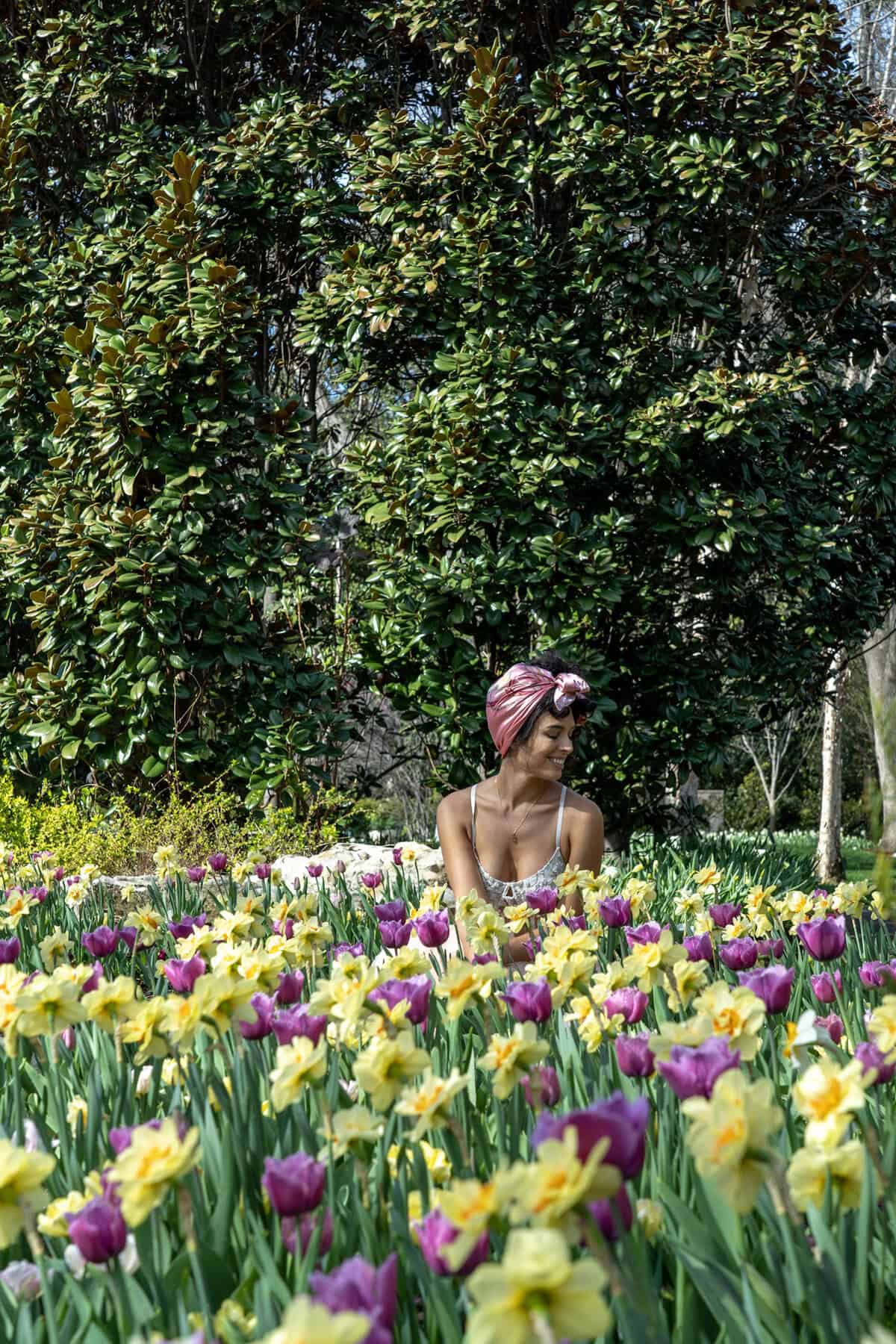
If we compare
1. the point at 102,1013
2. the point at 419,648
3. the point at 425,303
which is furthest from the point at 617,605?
the point at 102,1013

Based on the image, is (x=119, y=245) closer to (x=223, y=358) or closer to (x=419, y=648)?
(x=223, y=358)

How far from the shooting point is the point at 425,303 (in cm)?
568

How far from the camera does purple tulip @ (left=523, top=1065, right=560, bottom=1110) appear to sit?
4.51ft

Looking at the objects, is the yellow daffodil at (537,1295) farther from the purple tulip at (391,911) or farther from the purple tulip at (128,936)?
the purple tulip at (128,936)

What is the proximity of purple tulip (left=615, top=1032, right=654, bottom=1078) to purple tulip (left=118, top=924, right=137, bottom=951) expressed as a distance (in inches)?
66.3

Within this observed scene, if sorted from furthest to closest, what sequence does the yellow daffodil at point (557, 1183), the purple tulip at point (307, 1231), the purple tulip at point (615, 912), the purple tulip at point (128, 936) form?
the purple tulip at point (128, 936) < the purple tulip at point (615, 912) < the purple tulip at point (307, 1231) < the yellow daffodil at point (557, 1183)

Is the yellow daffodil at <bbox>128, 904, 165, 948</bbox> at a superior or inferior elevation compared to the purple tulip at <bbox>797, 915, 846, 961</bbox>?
superior

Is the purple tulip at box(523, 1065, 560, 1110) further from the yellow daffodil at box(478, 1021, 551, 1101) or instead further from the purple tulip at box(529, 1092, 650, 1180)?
the purple tulip at box(529, 1092, 650, 1180)

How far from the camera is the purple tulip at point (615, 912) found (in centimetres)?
248

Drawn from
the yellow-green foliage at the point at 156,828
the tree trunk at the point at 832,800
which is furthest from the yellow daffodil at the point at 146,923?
the tree trunk at the point at 832,800

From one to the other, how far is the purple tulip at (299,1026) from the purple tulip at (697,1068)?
1.64ft

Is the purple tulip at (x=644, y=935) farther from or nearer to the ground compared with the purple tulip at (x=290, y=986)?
nearer to the ground

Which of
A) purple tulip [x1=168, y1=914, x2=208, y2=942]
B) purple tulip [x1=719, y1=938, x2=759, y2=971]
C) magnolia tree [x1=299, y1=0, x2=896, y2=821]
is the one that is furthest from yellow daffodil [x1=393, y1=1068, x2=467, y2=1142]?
magnolia tree [x1=299, y1=0, x2=896, y2=821]

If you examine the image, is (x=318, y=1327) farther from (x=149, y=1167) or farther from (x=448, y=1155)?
(x=448, y=1155)
